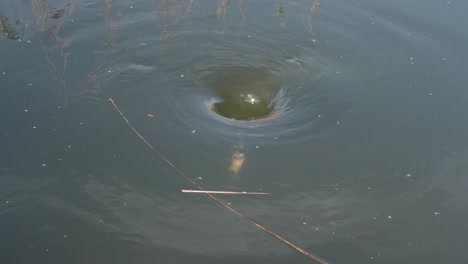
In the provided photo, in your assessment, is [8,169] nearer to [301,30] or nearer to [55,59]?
[55,59]

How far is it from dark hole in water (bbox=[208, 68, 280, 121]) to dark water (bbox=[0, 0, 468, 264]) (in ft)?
0.06

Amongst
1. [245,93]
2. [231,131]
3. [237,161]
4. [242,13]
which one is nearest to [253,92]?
[245,93]

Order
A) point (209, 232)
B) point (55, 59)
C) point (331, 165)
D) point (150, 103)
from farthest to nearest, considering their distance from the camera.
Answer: point (55, 59)
point (150, 103)
point (331, 165)
point (209, 232)

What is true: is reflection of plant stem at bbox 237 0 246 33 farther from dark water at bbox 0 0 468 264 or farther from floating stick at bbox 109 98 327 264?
floating stick at bbox 109 98 327 264

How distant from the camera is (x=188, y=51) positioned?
4.88 m

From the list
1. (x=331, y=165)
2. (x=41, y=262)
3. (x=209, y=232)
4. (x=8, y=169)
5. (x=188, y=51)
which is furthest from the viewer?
(x=188, y=51)

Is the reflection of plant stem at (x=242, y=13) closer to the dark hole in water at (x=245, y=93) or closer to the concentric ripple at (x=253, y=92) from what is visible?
the concentric ripple at (x=253, y=92)

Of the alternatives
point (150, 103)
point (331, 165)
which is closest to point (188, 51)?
point (150, 103)

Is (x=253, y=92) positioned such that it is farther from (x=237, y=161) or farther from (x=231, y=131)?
(x=237, y=161)

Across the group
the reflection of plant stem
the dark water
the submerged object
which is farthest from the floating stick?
the reflection of plant stem

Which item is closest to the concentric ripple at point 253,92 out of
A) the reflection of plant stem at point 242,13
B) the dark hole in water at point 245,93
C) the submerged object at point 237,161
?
the dark hole in water at point 245,93

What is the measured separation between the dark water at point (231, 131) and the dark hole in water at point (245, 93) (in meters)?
0.02

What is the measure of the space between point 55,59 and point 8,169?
4.72 feet

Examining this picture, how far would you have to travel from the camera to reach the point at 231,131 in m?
3.93
